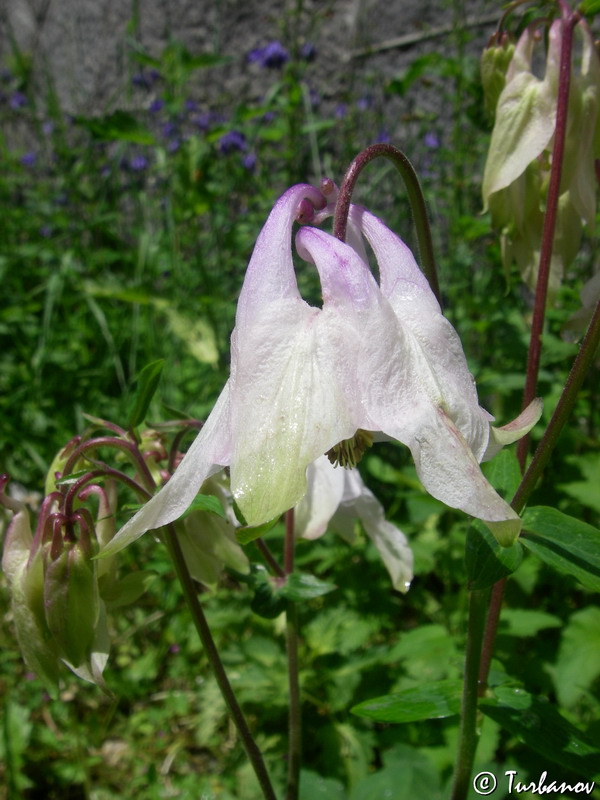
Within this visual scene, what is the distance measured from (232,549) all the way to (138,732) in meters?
1.46

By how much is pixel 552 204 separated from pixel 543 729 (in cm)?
76

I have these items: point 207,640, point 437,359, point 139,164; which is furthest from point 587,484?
point 139,164

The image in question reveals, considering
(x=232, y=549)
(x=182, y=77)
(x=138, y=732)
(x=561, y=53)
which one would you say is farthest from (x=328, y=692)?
(x=182, y=77)

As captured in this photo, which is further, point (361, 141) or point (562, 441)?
point (361, 141)

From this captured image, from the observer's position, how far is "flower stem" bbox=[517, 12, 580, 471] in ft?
3.35

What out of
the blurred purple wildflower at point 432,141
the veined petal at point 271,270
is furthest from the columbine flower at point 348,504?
the blurred purple wildflower at point 432,141

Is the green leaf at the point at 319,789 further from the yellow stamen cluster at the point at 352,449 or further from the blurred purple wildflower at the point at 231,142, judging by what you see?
the blurred purple wildflower at the point at 231,142

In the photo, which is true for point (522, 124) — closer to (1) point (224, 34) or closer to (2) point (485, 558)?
(2) point (485, 558)

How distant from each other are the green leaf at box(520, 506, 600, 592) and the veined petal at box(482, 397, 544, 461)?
0.26 meters

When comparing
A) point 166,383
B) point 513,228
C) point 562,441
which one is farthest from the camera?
point 166,383

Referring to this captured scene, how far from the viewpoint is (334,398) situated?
0.60m

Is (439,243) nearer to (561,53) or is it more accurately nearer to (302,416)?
(561,53)

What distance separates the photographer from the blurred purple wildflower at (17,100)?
15.4ft

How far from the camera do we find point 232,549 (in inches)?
39.8
